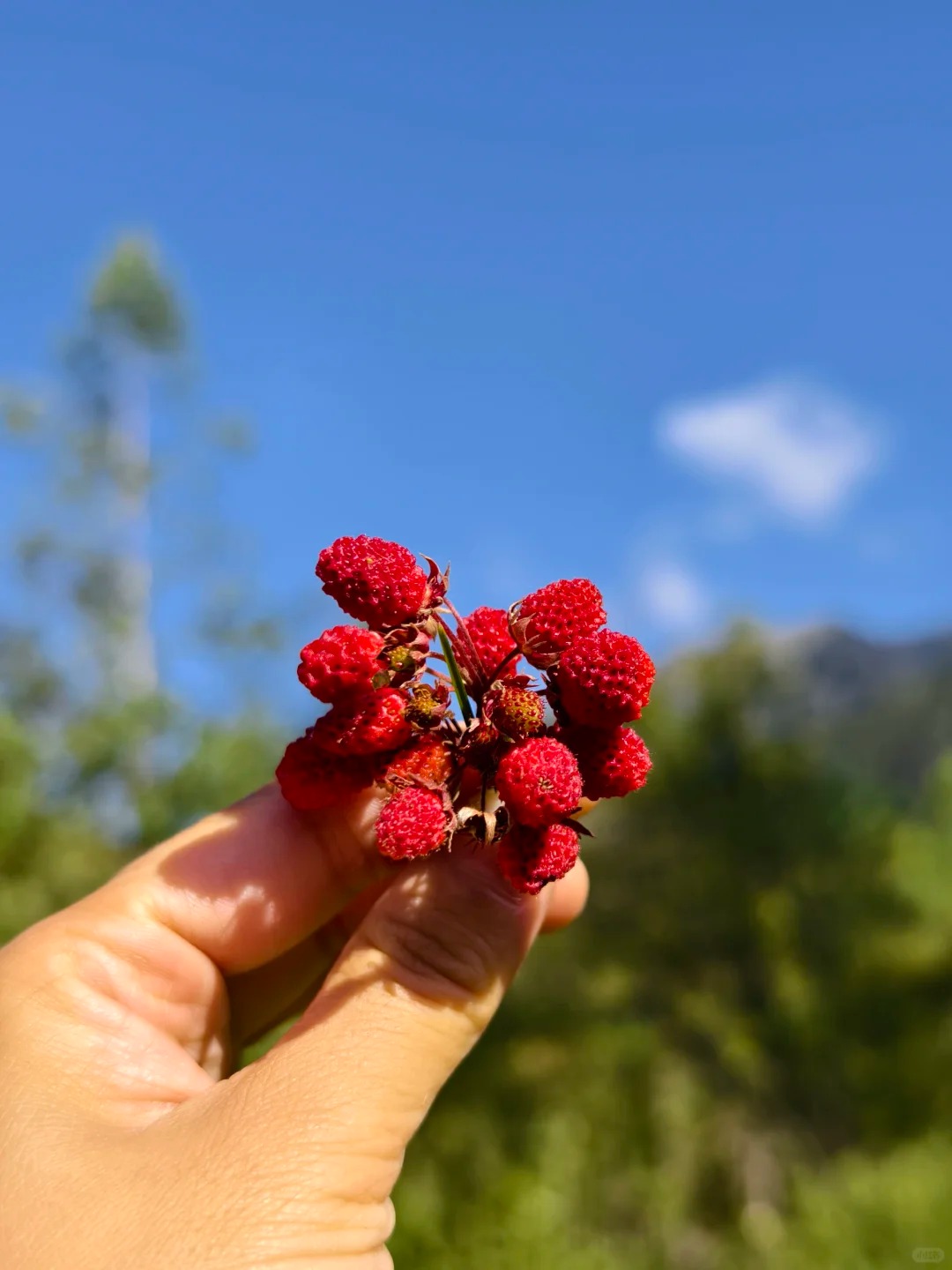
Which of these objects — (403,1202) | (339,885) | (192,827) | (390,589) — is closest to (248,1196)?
(339,885)

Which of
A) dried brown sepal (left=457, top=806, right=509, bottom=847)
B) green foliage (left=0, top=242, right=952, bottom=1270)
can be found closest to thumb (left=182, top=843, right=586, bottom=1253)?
dried brown sepal (left=457, top=806, right=509, bottom=847)

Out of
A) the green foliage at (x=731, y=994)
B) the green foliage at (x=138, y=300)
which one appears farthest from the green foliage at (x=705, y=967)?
the green foliage at (x=138, y=300)

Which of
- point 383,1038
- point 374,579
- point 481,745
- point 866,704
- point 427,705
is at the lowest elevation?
point 866,704

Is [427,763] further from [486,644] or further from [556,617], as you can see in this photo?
[556,617]

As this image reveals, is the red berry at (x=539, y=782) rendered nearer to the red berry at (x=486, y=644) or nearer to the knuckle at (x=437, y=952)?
the red berry at (x=486, y=644)

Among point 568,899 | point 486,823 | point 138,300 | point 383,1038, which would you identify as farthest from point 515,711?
point 138,300

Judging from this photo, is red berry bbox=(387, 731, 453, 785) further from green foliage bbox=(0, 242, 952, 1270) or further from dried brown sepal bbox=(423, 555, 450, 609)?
green foliage bbox=(0, 242, 952, 1270)

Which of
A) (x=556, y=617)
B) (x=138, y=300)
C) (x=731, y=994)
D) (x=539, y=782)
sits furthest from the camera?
(x=138, y=300)
